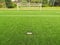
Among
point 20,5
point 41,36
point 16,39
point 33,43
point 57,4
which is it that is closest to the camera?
point 33,43

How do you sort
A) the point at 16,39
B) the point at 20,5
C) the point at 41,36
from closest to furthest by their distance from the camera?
the point at 16,39 < the point at 41,36 < the point at 20,5

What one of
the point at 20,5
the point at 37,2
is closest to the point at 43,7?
the point at 37,2

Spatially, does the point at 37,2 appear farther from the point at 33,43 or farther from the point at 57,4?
the point at 33,43

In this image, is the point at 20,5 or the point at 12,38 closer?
the point at 12,38

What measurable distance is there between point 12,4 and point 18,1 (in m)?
0.85

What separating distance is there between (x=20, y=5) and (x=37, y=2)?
5.59ft

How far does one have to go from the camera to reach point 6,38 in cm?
676

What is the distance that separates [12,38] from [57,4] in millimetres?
12410

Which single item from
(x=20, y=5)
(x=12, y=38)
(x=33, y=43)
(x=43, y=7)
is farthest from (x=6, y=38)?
(x=43, y=7)

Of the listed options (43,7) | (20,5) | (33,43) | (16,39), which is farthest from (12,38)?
(43,7)

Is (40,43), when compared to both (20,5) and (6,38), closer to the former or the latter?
(6,38)

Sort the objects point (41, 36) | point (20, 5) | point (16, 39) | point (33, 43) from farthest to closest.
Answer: point (20, 5)
point (41, 36)
point (16, 39)
point (33, 43)

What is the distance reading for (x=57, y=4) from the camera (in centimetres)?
1842

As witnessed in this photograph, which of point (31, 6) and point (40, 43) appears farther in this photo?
point (31, 6)
